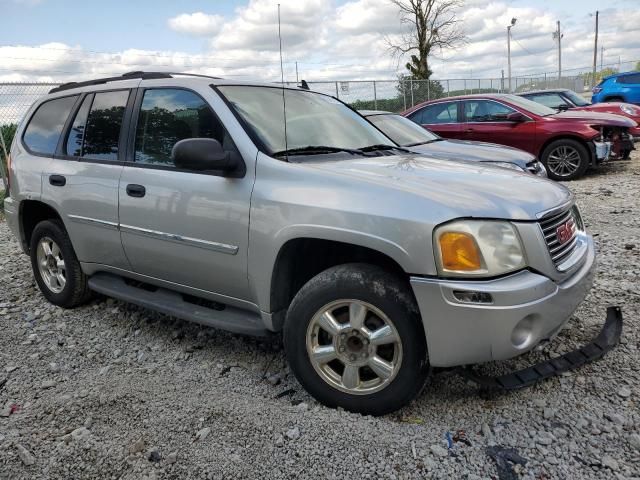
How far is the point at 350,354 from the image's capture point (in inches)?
103

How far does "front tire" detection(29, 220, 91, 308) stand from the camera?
4090mm

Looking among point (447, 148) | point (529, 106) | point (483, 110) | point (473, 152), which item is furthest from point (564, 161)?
point (447, 148)

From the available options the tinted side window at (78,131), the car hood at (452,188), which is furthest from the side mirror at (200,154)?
the tinted side window at (78,131)

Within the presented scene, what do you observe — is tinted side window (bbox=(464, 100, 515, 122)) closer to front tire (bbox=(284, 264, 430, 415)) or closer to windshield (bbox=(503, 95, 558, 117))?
windshield (bbox=(503, 95, 558, 117))

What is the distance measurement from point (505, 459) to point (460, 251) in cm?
93

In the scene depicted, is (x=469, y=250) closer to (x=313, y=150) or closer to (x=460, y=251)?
(x=460, y=251)

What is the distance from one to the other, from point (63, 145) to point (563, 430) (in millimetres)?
3829

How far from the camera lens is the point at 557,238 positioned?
2.57 metres

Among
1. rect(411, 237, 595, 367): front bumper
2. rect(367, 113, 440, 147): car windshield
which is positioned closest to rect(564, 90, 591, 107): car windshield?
rect(367, 113, 440, 147): car windshield

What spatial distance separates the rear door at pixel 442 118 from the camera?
32.2 ft

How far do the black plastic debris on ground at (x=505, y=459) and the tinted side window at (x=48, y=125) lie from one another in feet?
12.2

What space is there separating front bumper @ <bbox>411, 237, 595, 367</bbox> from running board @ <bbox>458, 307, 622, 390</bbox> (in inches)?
9.7

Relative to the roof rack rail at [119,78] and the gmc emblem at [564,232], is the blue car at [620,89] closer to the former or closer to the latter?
the gmc emblem at [564,232]

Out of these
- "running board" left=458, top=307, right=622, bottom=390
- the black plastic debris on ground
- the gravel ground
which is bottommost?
the black plastic debris on ground
